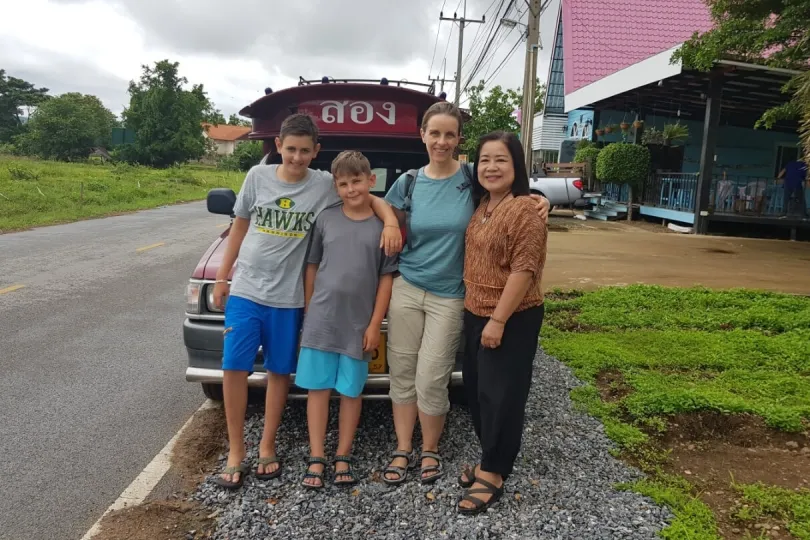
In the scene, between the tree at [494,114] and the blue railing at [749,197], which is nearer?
the blue railing at [749,197]

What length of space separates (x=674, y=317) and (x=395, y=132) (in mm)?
3728

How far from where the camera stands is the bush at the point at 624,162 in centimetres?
1678

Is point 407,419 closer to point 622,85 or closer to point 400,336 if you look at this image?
point 400,336

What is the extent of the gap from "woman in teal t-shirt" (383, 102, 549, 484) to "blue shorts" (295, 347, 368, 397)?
0.20m

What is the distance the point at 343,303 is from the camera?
2992 mm

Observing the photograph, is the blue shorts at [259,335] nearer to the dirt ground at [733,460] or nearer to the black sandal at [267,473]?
the black sandal at [267,473]

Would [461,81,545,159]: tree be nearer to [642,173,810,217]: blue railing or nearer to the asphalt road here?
[642,173,810,217]: blue railing

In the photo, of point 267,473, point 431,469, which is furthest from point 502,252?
point 267,473

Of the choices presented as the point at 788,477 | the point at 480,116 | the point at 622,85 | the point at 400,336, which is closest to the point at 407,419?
the point at 400,336

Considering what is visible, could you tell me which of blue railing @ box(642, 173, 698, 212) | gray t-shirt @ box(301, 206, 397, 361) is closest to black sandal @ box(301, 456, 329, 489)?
gray t-shirt @ box(301, 206, 397, 361)

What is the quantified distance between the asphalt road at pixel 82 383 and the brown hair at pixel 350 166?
78.1 inches

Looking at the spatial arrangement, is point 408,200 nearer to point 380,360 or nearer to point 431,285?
point 431,285

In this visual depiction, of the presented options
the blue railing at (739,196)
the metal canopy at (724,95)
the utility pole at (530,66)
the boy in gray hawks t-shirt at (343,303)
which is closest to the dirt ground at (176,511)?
the boy in gray hawks t-shirt at (343,303)

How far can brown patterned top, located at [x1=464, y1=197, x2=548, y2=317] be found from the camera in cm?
267
